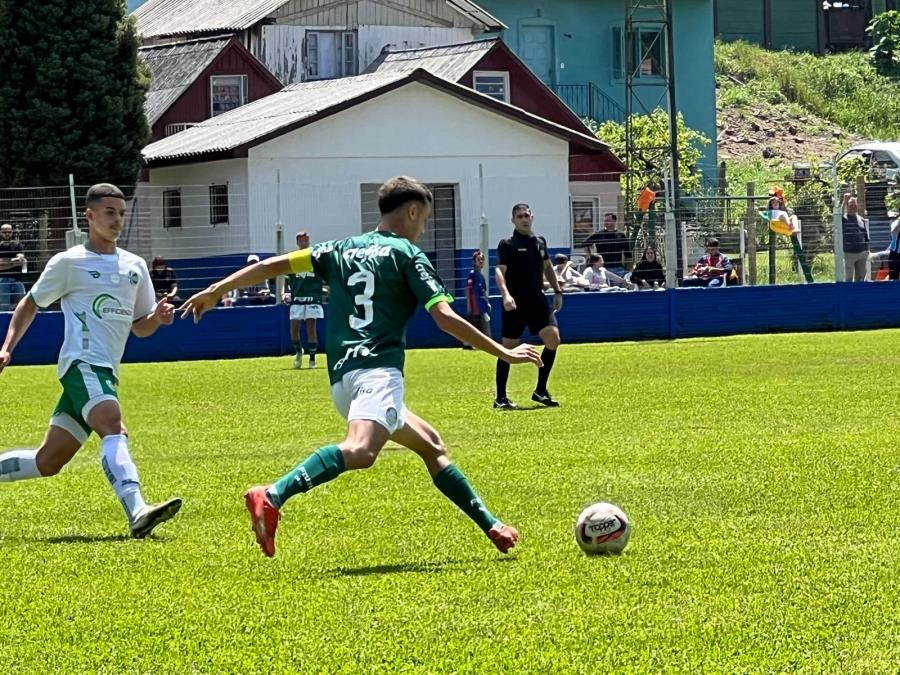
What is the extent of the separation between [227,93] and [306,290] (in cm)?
1924

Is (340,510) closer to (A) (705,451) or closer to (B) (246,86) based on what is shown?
(A) (705,451)

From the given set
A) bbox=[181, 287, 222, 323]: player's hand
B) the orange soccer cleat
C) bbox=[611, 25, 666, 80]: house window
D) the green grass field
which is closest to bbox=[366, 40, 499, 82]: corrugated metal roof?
bbox=[611, 25, 666, 80]: house window

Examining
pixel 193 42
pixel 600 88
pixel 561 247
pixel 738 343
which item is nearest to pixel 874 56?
pixel 600 88

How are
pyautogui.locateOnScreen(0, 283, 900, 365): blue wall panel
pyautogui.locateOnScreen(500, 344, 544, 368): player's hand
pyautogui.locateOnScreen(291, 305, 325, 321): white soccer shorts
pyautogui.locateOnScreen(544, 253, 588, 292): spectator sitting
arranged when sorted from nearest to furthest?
pyautogui.locateOnScreen(500, 344, 544, 368): player's hand < pyautogui.locateOnScreen(291, 305, 325, 321): white soccer shorts < pyautogui.locateOnScreen(0, 283, 900, 365): blue wall panel < pyautogui.locateOnScreen(544, 253, 588, 292): spectator sitting

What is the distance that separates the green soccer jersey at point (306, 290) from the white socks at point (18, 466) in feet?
49.0

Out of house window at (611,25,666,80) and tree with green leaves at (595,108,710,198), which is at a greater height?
house window at (611,25,666,80)

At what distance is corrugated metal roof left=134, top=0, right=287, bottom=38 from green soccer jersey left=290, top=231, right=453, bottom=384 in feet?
118

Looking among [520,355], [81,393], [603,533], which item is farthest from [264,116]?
[603,533]

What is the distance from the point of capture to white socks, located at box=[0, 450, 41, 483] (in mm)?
9258

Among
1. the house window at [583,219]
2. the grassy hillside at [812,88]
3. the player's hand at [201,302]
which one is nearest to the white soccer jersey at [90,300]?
the player's hand at [201,302]

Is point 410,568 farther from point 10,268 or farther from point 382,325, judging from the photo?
point 10,268

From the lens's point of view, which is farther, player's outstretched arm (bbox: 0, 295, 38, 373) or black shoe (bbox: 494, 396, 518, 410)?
black shoe (bbox: 494, 396, 518, 410)

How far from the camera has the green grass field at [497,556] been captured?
19.6 feet

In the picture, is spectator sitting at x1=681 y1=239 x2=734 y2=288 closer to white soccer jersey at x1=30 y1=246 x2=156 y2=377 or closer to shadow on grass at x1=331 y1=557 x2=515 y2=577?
white soccer jersey at x1=30 y1=246 x2=156 y2=377
